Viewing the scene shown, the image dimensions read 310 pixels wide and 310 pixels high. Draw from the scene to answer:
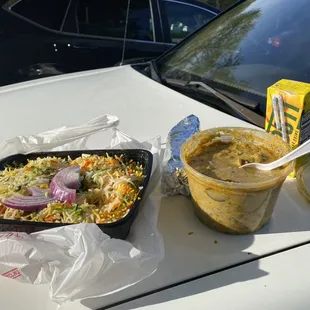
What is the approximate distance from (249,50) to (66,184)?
1.28m

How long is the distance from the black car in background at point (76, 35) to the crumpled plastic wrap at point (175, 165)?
2.72 metres

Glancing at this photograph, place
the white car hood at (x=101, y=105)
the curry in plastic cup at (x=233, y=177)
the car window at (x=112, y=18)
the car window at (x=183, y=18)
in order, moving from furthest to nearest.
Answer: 1. the car window at (x=183, y=18)
2. the car window at (x=112, y=18)
3. the white car hood at (x=101, y=105)
4. the curry in plastic cup at (x=233, y=177)

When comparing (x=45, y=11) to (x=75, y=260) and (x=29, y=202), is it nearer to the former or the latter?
(x=29, y=202)

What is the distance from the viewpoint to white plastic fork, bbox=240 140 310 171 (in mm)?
1206

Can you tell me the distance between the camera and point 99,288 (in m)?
1.08

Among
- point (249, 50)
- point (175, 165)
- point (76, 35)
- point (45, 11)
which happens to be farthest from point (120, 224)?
point (45, 11)

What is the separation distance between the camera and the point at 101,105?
6.89ft

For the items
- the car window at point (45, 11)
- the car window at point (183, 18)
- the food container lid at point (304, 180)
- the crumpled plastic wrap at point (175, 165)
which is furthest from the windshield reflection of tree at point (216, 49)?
the car window at point (45, 11)

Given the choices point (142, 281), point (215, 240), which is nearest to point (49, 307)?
point (142, 281)

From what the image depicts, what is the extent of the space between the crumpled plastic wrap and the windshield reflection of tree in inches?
23.0

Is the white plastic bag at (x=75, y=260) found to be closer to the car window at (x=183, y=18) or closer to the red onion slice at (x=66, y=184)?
the red onion slice at (x=66, y=184)

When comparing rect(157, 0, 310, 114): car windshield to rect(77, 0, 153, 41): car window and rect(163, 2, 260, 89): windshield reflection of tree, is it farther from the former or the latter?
rect(77, 0, 153, 41): car window

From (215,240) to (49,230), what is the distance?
438 millimetres

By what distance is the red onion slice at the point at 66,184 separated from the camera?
126cm
